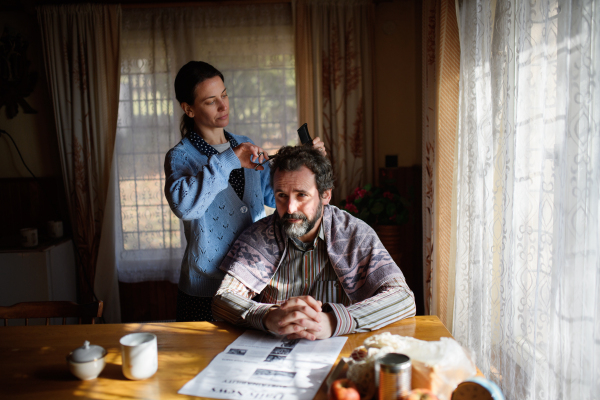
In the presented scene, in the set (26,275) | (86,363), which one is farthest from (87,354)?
(26,275)

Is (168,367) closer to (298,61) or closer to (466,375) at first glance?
(466,375)

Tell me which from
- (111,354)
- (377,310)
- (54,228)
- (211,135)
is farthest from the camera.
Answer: (54,228)

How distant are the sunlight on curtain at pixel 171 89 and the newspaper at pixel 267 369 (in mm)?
2433

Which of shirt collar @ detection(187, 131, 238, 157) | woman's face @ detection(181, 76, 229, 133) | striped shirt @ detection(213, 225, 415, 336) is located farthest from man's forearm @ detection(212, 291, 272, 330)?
woman's face @ detection(181, 76, 229, 133)

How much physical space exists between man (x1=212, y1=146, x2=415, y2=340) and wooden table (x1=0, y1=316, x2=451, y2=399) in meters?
0.13

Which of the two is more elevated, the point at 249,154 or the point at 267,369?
the point at 249,154

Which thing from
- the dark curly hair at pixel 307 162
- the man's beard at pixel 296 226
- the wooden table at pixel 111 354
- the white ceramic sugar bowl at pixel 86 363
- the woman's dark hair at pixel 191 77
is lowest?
the wooden table at pixel 111 354

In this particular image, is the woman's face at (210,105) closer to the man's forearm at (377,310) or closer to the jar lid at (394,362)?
the man's forearm at (377,310)

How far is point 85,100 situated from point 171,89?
0.67 metres

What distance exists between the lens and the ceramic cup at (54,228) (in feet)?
11.6

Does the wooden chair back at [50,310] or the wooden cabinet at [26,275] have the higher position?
the wooden chair back at [50,310]

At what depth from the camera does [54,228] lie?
3.53 m

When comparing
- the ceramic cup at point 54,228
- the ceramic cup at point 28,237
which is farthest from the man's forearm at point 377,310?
the ceramic cup at point 54,228

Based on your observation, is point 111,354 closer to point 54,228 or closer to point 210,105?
point 210,105
